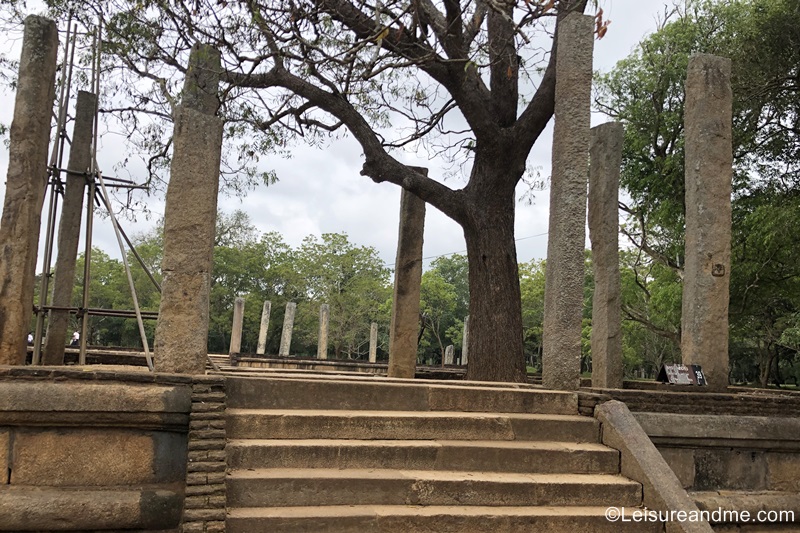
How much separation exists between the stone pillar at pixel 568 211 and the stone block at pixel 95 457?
10.5 ft

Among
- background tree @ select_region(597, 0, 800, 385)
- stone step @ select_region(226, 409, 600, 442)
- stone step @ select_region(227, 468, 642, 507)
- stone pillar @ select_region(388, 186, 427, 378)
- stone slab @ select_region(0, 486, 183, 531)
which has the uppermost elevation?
background tree @ select_region(597, 0, 800, 385)

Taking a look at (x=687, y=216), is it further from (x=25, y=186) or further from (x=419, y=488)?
(x=25, y=186)

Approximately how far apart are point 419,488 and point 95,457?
6.85 feet

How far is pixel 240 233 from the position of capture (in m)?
37.5

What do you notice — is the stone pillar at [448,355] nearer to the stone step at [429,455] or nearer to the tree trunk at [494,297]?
the tree trunk at [494,297]

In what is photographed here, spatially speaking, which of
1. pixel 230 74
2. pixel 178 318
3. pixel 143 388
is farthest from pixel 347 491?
pixel 230 74

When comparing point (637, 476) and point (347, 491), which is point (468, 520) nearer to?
point (347, 491)

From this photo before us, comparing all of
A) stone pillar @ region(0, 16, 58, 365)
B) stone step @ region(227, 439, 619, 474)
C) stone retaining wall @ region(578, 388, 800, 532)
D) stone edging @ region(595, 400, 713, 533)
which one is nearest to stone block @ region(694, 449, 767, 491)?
stone retaining wall @ region(578, 388, 800, 532)

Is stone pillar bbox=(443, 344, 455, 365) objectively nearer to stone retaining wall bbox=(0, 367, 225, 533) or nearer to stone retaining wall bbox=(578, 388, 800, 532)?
stone retaining wall bbox=(578, 388, 800, 532)

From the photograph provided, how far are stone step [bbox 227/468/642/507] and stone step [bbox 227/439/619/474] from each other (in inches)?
2.6

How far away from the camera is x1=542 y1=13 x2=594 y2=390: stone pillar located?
5746 millimetres

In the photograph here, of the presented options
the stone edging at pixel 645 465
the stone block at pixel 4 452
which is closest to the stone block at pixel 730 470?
the stone edging at pixel 645 465

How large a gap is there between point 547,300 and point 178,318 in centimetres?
317

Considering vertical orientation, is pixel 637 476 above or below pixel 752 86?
below
